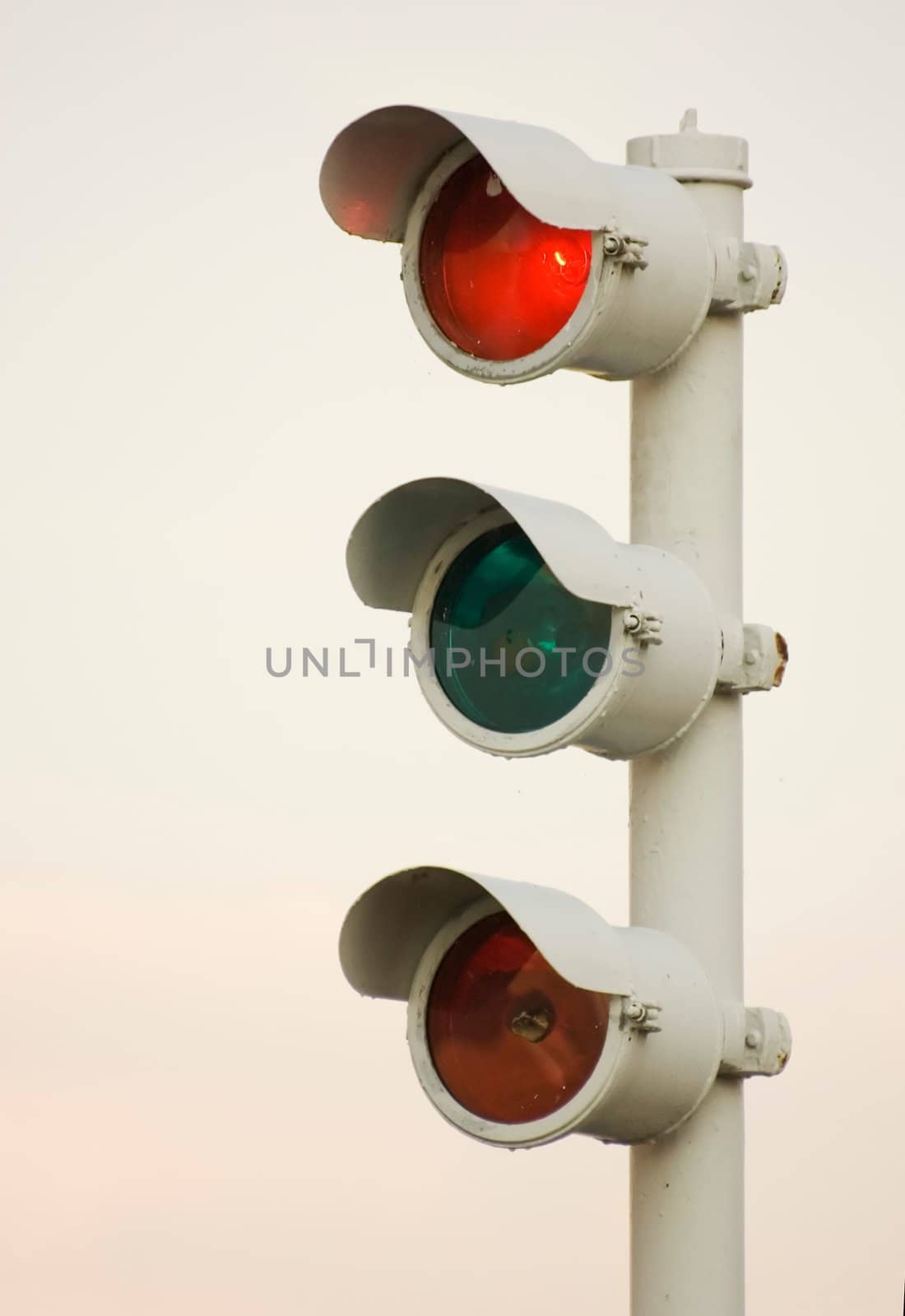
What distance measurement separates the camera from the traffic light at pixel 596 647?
4918 mm

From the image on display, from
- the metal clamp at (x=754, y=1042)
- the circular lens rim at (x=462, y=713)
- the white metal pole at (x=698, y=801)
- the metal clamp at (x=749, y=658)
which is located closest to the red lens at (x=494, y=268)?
the circular lens rim at (x=462, y=713)

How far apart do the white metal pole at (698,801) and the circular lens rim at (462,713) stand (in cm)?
→ 48

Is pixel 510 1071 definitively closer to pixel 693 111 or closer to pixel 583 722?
pixel 583 722

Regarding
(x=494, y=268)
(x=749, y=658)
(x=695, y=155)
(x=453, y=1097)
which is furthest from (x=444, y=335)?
(x=453, y=1097)

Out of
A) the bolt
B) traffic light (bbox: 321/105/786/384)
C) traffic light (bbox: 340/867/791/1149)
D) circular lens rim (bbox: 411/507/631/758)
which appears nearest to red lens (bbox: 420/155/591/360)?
traffic light (bbox: 321/105/786/384)

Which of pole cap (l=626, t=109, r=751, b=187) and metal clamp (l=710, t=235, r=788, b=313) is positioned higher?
pole cap (l=626, t=109, r=751, b=187)

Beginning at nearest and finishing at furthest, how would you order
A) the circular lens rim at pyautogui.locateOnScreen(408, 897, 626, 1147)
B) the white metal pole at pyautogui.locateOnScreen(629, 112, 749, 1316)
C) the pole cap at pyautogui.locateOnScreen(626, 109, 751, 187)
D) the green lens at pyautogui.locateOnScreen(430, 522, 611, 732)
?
the circular lens rim at pyautogui.locateOnScreen(408, 897, 626, 1147) < the green lens at pyautogui.locateOnScreen(430, 522, 611, 732) < the white metal pole at pyautogui.locateOnScreen(629, 112, 749, 1316) < the pole cap at pyautogui.locateOnScreen(626, 109, 751, 187)

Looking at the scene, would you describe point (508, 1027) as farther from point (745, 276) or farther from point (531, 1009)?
point (745, 276)

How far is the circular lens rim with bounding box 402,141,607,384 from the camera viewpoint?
16.5 feet

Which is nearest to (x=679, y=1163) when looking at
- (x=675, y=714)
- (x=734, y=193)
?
(x=675, y=714)

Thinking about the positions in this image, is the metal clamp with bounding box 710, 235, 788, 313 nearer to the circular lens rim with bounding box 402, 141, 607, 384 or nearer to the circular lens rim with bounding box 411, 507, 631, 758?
the circular lens rim with bounding box 402, 141, 607, 384

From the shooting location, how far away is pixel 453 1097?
197 inches

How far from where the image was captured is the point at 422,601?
516cm

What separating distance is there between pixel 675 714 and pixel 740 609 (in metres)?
0.32
